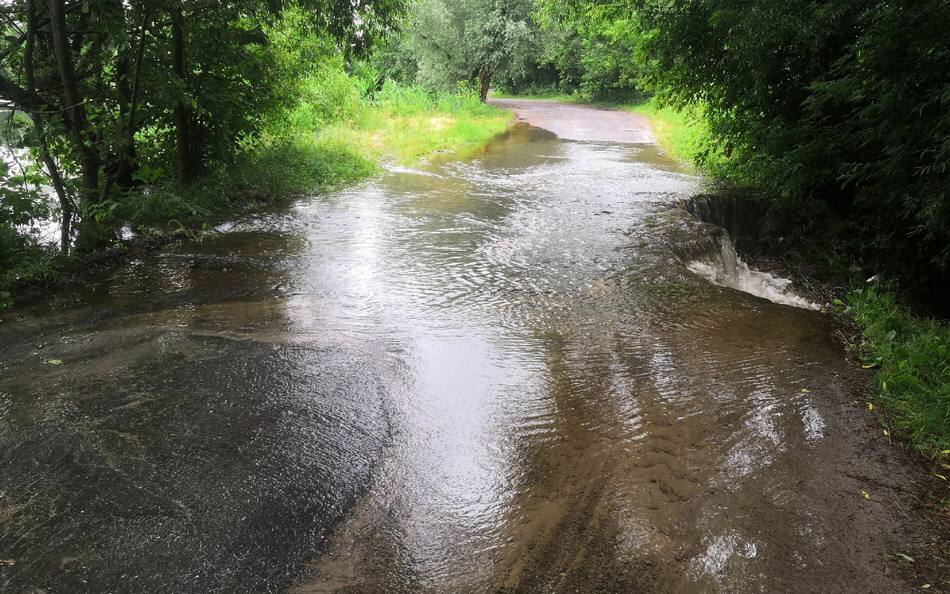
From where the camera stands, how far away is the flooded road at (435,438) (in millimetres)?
3336

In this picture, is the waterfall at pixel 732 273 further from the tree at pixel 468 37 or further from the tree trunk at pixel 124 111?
the tree at pixel 468 37

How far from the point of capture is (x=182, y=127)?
10.0m

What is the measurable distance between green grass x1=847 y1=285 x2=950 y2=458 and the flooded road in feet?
0.85

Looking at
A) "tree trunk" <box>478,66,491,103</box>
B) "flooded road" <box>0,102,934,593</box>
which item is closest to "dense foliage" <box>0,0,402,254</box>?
"flooded road" <box>0,102,934,593</box>

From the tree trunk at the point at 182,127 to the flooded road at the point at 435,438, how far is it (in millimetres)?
3028

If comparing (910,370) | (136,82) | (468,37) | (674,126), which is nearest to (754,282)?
(910,370)

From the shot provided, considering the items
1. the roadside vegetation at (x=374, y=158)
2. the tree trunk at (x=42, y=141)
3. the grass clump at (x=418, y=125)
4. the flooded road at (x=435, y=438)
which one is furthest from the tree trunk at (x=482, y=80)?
the tree trunk at (x=42, y=141)

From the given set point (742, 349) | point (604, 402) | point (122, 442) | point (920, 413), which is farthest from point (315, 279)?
point (920, 413)

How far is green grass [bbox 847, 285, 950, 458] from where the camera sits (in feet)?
15.3

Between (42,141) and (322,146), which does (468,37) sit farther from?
(42,141)

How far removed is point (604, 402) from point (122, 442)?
356 cm

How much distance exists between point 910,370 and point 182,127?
10.5 m

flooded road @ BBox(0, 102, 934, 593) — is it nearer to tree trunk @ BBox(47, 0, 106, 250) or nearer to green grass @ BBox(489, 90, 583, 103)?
tree trunk @ BBox(47, 0, 106, 250)

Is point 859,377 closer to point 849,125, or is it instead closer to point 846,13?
point 849,125
